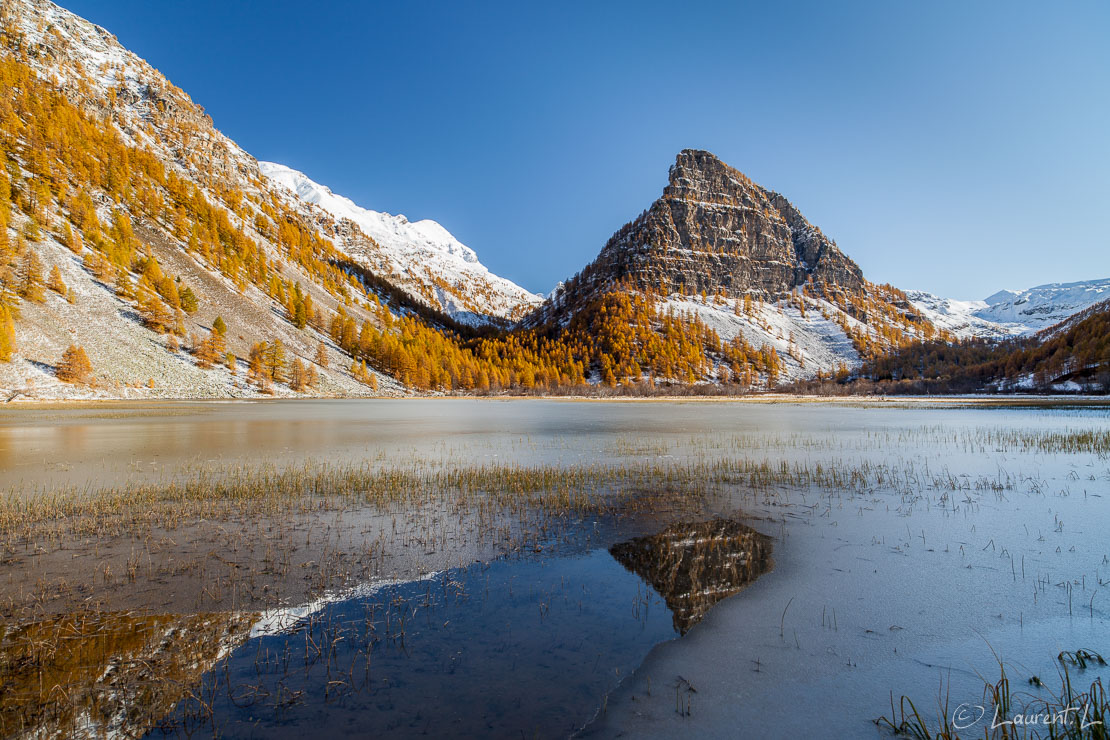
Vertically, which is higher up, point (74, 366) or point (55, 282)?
point (55, 282)

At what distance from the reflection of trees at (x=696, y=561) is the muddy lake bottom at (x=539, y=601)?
0.06 meters

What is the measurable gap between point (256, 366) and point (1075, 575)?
10567cm

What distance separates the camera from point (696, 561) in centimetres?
881

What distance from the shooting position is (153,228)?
12144 centimetres

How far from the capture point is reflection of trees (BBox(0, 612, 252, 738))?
429cm

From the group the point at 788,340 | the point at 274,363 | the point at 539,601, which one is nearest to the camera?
the point at 539,601

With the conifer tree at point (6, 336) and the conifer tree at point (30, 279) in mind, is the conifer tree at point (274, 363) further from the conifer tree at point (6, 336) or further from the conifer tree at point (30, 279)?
the conifer tree at point (6, 336)

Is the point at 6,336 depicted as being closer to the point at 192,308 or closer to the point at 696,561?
the point at 192,308

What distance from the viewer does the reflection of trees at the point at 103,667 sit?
429cm

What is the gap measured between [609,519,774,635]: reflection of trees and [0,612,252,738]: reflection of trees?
590 centimetres

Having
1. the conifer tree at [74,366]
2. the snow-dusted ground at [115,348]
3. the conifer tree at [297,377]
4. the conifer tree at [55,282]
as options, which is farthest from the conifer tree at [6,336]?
the conifer tree at [297,377]

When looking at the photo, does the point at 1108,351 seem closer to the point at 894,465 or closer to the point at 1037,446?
the point at 1037,446

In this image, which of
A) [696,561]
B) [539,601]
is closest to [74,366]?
[539,601]

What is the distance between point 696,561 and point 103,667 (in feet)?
27.9
